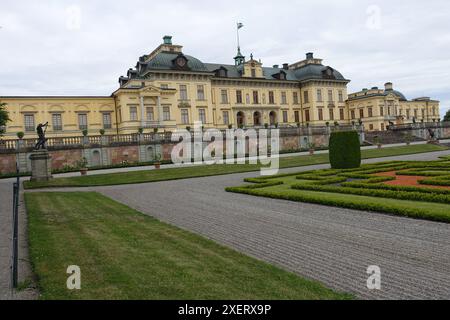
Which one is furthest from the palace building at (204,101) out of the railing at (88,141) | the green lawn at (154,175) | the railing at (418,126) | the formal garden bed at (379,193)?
the formal garden bed at (379,193)

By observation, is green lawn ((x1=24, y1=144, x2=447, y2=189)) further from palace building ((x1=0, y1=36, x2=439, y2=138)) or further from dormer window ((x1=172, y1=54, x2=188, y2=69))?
dormer window ((x1=172, y1=54, x2=188, y2=69))

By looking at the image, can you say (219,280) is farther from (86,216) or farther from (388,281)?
(86,216)

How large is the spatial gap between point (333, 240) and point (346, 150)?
1680cm

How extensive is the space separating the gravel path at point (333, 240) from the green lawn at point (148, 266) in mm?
672

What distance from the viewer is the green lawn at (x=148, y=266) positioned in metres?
5.61

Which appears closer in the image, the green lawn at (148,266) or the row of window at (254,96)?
the green lawn at (148,266)

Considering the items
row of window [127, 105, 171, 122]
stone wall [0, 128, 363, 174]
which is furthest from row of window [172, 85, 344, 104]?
stone wall [0, 128, 363, 174]

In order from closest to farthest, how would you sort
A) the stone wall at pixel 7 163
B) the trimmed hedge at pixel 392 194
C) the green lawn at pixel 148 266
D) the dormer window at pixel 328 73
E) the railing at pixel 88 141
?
the green lawn at pixel 148 266
the trimmed hedge at pixel 392 194
the stone wall at pixel 7 163
the railing at pixel 88 141
the dormer window at pixel 328 73

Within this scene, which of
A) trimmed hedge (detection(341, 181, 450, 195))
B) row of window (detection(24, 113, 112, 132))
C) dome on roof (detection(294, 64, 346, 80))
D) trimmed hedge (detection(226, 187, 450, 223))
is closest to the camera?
trimmed hedge (detection(226, 187, 450, 223))

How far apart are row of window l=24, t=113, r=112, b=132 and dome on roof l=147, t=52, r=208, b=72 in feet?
30.6

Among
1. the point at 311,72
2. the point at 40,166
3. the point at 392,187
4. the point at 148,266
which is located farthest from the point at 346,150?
the point at 311,72

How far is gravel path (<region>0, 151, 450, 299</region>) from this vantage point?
6.29 meters

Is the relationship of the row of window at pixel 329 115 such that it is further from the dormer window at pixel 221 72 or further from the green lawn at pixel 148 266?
the green lawn at pixel 148 266

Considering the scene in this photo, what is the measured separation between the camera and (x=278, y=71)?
69.4 m
